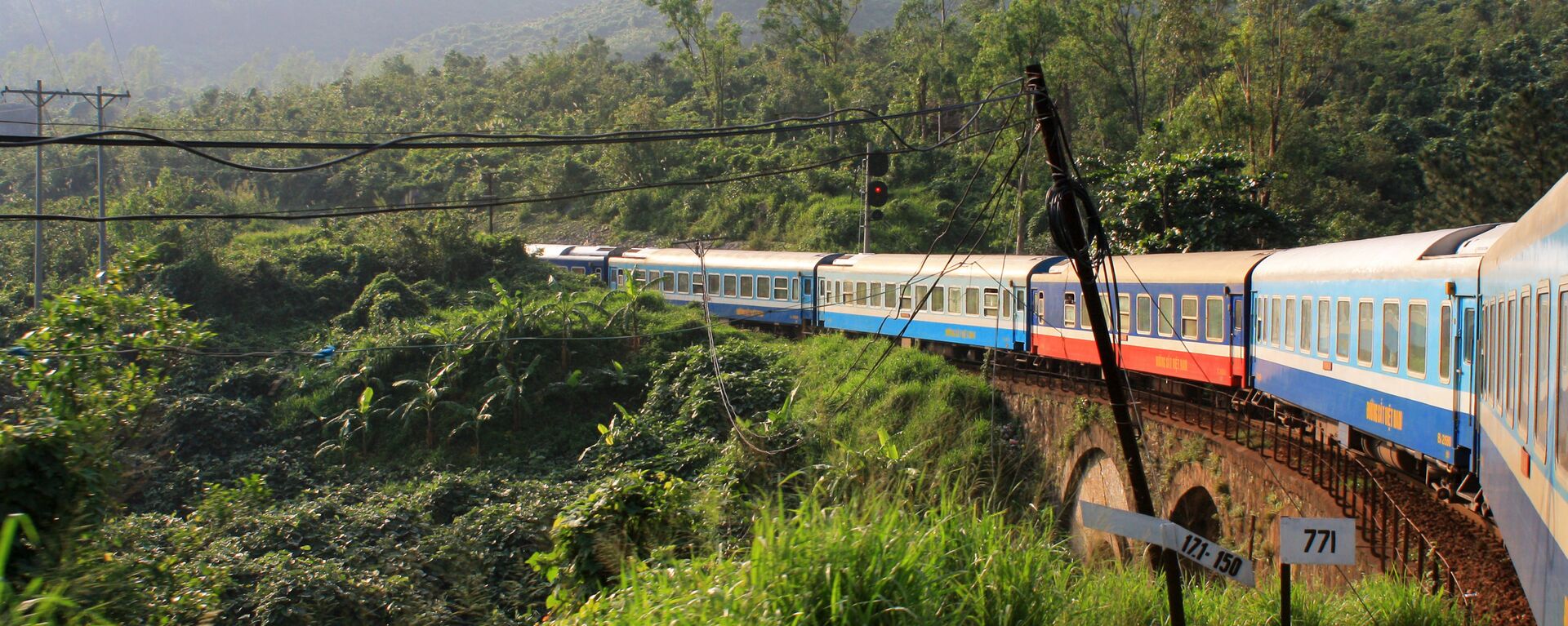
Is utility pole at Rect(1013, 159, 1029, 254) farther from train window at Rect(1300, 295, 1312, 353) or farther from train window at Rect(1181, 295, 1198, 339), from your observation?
train window at Rect(1300, 295, 1312, 353)

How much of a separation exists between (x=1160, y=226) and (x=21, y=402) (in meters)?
19.7

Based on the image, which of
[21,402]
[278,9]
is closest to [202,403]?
[21,402]

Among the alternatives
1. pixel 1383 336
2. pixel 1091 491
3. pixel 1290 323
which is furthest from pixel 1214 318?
pixel 1383 336

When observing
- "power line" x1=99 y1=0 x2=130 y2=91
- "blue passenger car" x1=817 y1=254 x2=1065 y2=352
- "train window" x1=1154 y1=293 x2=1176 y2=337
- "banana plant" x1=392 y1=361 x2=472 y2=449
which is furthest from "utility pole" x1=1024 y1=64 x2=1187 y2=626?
"power line" x1=99 y1=0 x2=130 y2=91

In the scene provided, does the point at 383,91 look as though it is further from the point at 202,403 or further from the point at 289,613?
the point at 289,613

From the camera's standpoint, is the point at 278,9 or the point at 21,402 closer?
the point at 21,402

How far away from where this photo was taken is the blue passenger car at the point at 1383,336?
8.39 m

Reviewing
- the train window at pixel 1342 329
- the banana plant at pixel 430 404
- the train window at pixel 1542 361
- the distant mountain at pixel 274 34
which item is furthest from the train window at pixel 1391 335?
the distant mountain at pixel 274 34

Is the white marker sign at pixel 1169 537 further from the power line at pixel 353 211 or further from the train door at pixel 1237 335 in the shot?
the train door at pixel 1237 335

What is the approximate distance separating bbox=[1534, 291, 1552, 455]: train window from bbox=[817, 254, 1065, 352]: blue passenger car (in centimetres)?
1294

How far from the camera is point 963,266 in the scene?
20516 mm

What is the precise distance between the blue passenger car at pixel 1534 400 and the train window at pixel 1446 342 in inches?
70.7

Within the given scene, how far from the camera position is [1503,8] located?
46938mm

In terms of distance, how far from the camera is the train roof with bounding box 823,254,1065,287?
1894cm
